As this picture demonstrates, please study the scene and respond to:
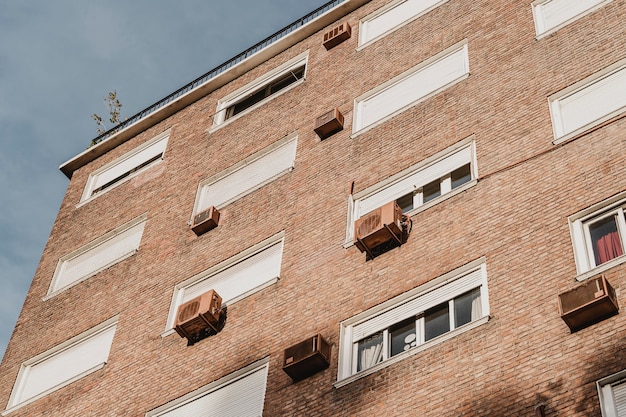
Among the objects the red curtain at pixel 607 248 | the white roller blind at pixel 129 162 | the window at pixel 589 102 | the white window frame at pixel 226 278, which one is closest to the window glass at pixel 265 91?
the white roller blind at pixel 129 162

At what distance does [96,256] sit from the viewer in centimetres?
2558

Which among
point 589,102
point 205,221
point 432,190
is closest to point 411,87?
point 432,190

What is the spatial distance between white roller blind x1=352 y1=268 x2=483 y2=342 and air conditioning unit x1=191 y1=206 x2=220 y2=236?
603 centimetres

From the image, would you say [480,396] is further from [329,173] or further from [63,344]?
[63,344]

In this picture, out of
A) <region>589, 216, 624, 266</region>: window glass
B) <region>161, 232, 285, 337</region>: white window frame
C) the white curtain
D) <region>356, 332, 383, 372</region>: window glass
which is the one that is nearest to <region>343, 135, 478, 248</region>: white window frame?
<region>161, 232, 285, 337</region>: white window frame

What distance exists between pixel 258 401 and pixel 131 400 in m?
3.21

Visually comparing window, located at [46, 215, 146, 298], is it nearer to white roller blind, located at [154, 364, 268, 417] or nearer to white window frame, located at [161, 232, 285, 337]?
white window frame, located at [161, 232, 285, 337]

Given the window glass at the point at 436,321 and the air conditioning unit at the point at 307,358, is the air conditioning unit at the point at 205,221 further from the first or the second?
the window glass at the point at 436,321

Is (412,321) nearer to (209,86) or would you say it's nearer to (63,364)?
(63,364)

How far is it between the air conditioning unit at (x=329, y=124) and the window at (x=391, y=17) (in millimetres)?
3188

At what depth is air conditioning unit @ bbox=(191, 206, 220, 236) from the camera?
22.8 metres

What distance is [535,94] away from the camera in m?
19.6

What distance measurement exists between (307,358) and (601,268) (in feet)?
16.7

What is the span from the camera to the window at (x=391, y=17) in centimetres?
2508
